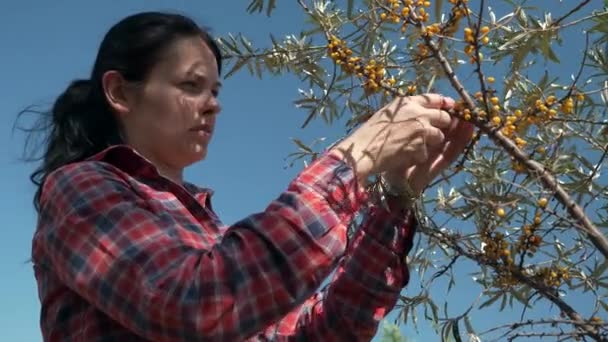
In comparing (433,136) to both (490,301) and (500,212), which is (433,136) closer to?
(500,212)

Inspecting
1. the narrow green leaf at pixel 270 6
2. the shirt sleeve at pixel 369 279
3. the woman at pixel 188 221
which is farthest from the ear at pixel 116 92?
the shirt sleeve at pixel 369 279

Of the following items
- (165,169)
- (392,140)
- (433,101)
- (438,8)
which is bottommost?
(165,169)

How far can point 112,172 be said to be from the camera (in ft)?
3.34

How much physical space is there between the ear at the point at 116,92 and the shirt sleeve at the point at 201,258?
28cm

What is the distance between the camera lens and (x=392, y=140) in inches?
37.0

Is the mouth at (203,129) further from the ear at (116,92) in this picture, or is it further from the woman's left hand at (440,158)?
the woman's left hand at (440,158)

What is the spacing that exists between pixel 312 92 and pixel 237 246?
0.80 m

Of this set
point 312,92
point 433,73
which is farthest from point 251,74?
point 433,73

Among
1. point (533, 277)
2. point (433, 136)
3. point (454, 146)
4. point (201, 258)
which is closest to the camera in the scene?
point (201, 258)

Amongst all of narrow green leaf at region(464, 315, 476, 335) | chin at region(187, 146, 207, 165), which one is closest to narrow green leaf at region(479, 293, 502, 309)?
narrow green leaf at region(464, 315, 476, 335)

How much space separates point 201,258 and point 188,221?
0.17 m

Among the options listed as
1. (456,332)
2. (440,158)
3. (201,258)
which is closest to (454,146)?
(440,158)

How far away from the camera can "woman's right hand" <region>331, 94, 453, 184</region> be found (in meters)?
0.94

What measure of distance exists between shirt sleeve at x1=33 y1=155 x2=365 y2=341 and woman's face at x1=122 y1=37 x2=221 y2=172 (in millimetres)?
218
